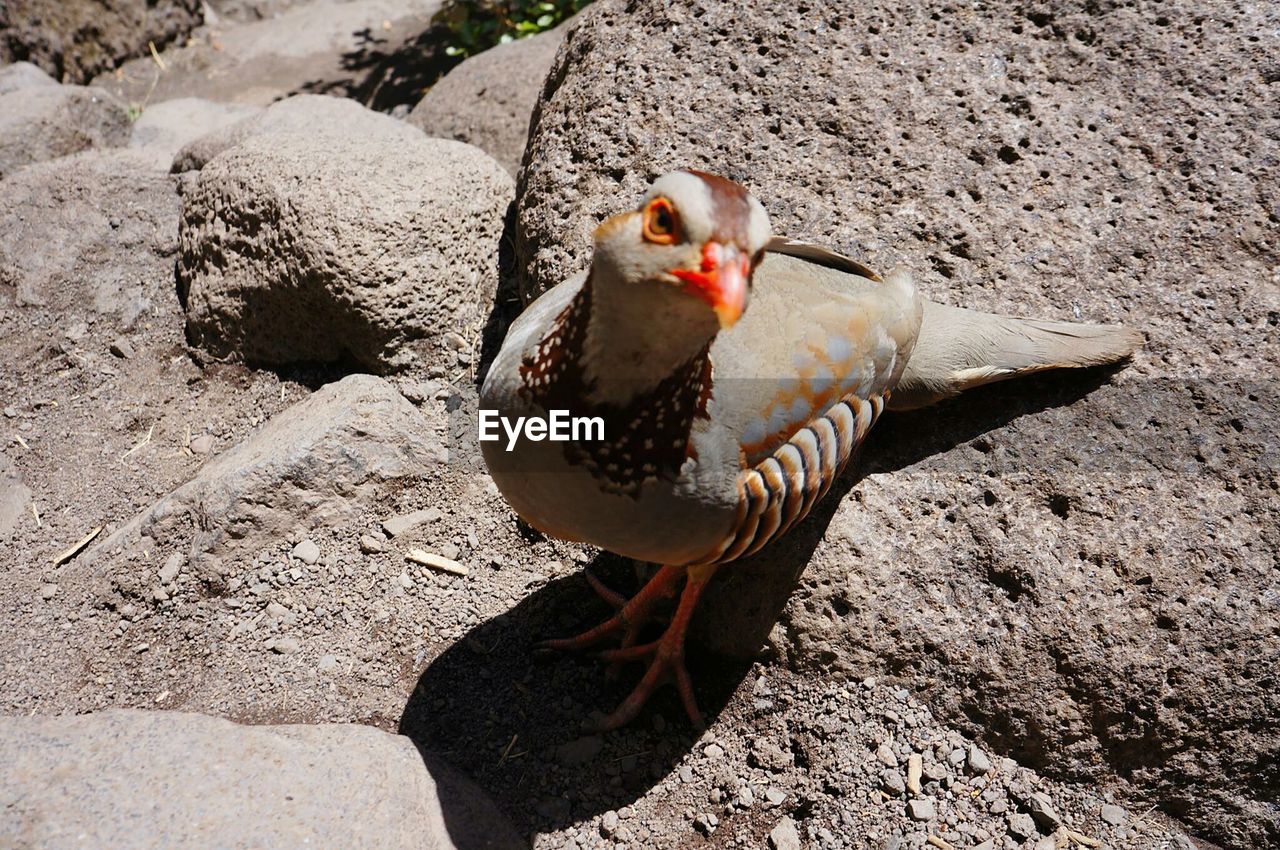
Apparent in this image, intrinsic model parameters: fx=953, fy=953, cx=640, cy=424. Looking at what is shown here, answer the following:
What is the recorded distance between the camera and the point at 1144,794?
3207mm

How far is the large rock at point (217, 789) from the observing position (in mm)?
A: 2490

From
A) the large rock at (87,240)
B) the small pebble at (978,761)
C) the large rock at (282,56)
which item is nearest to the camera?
the small pebble at (978,761)

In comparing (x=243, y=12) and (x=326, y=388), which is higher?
(x=243, y=12)

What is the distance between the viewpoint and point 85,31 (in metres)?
7.61

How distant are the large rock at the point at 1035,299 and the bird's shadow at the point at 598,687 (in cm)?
2

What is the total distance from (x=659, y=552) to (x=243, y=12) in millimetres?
8958

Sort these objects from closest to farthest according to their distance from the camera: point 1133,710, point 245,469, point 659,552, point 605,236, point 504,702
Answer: point 605,236
point 659,552
point 1133,710
point 504,702
point 245,469

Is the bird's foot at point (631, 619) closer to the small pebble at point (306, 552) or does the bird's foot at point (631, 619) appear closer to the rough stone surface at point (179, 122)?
the small pebble at point (306, 552)

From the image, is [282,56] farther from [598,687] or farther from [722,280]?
[722,280]

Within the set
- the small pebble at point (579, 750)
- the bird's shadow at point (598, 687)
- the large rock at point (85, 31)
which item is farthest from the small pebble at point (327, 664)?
the large rock at point (85, 31)

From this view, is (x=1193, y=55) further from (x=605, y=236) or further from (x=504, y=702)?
(x=504, y=702)

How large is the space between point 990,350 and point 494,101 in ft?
11.0

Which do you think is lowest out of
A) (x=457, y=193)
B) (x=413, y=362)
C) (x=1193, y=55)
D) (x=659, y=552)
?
(x=413, y=362)

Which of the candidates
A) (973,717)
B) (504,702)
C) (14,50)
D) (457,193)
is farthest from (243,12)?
(973,717)
